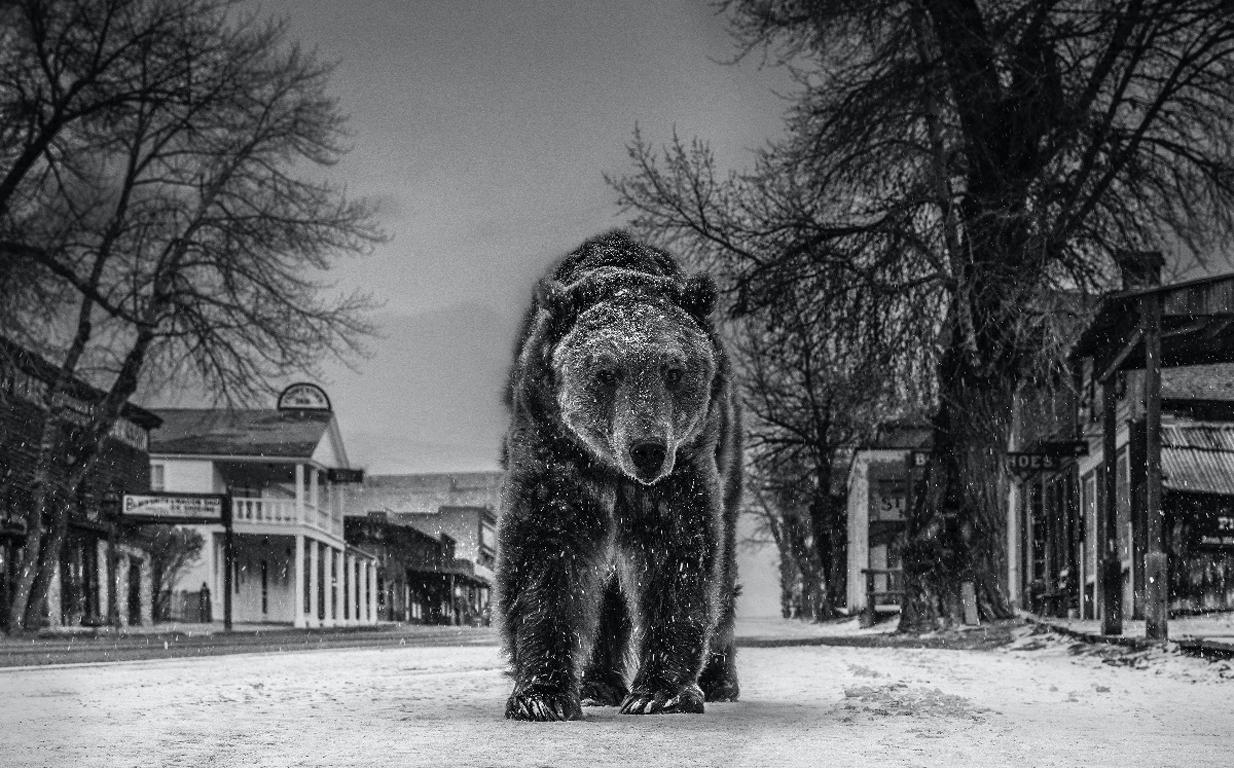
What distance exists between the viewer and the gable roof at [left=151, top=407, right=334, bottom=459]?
5097cm

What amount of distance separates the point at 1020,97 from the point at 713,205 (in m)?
4.61

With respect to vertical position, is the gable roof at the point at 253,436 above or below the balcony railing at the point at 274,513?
above

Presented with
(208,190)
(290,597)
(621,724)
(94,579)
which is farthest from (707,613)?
(290,597)

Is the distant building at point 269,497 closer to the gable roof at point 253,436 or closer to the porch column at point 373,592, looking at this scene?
the gable roof at point 253,436

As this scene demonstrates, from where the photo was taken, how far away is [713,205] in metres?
20.0

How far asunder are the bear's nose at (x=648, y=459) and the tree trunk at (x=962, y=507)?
555 inches

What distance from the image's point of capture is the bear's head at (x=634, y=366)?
17.1ft

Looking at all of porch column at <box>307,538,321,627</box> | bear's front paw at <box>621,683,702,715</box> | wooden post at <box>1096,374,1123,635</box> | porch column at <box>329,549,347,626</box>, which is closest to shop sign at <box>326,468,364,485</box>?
porch column at <box>307,538,321,627</box>

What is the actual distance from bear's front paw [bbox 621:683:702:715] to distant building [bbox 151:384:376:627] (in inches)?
1672

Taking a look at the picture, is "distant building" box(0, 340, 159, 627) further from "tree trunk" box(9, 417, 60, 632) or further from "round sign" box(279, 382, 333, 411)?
"round sign" box(279, 382, 333, 411)

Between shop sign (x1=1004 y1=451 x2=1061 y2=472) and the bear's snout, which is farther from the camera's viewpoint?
shop sign (x1=1004 y1=451 x2=1061 y2=472)

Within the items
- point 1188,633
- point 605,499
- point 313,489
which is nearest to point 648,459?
point 605,499

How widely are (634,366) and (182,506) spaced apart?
93.1 feet

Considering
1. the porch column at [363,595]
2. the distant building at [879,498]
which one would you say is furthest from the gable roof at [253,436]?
the distant building at [879,498]
